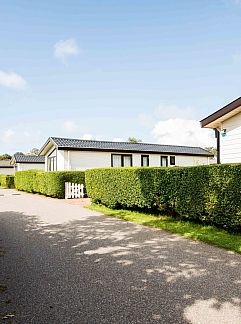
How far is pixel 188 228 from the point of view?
27.6ft

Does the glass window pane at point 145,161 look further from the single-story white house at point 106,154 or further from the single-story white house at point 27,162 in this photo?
the single-story white house at point 27,162

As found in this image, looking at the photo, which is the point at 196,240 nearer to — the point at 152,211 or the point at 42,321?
the point at 152,211

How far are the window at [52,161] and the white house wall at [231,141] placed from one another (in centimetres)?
1628

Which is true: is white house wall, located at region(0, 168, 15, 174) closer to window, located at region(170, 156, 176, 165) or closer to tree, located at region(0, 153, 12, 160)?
tree, located at region(0, 153, 12, 160)

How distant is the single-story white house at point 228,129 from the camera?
33.8 feet

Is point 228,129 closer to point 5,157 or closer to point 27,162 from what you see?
point 27,162

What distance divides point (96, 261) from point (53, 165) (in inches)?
817

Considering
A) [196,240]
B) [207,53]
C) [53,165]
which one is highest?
[207,53]

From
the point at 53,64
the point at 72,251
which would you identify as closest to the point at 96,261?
the point at 72,251

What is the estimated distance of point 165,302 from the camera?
368cm

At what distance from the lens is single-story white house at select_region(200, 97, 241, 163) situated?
33.8 ft

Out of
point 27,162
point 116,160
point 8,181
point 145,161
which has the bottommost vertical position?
point 8,181

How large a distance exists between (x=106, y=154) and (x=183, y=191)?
16355 mm

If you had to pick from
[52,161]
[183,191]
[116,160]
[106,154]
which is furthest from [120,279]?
[52,161]
